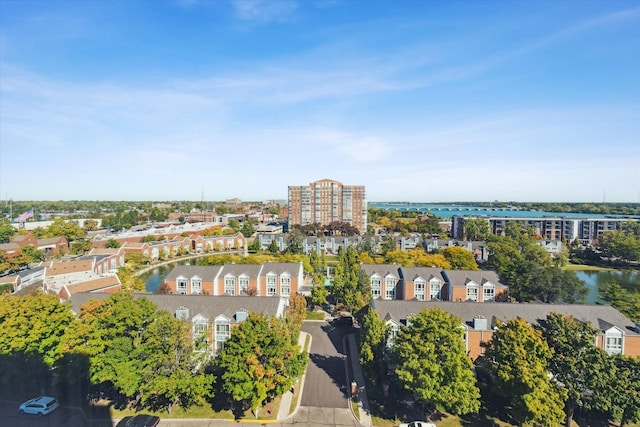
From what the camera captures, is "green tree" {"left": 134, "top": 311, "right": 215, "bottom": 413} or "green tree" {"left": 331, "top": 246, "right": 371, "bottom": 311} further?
"green tree" {"left": 331, "top": 246, "right": 371, "bottom": 311}

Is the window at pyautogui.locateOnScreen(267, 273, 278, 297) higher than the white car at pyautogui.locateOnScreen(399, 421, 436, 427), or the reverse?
the window at pyautogui.locateOnScreen(267, 273, 278, 297)

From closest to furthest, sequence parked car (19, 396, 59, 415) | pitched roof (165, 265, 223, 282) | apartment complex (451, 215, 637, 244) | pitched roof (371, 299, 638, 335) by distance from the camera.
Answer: parked car (19, 396, 59, 415) → pitched roof (371, 299, 638, 335) → pitched roof (165, 265, 223, 282) → apartment complex (451, 215, 637, 244)

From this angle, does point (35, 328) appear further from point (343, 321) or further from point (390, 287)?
point (390, 287)

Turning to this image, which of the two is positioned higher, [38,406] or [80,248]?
Result: [80,248]

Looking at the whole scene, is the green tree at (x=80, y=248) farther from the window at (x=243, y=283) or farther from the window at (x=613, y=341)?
the window at (x=613, y=341)

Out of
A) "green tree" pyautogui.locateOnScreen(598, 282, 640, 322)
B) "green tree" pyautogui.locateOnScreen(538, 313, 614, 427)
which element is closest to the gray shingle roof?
"green tree" pyautogui.locateOnScreen(538, 313, 614, 427)

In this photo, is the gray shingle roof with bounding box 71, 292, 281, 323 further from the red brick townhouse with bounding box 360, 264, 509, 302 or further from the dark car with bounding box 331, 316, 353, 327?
the red brick townhouse with bounding box 360, 264, 509, 302

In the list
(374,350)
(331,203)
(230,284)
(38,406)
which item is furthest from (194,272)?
(331,203)

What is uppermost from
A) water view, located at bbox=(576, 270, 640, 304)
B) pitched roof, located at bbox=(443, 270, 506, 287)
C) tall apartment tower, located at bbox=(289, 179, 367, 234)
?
tall apartment tower, located at bbox=(289, 179, 367, 234)
